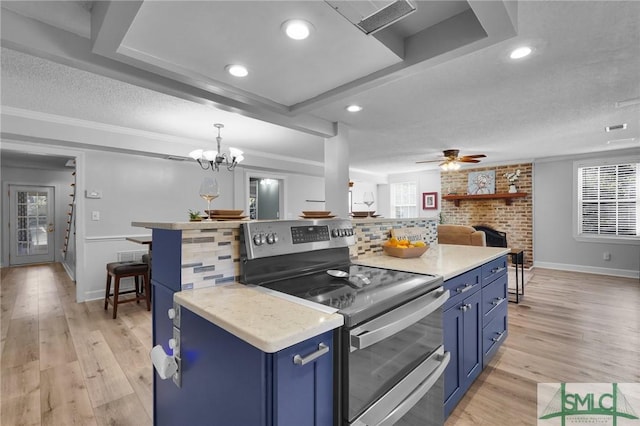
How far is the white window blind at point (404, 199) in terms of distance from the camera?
27.7 ft

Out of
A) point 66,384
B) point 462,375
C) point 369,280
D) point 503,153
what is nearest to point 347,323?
point 369,280

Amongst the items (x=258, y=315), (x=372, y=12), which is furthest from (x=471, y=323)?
(x=372, y=12)

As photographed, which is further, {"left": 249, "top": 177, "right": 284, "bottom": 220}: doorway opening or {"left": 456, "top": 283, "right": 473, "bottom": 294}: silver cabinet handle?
{"left": 249, "top": 177, "right": 284, "bottom": 220}: doorway opening

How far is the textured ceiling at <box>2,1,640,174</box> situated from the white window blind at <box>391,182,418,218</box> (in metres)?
4.03

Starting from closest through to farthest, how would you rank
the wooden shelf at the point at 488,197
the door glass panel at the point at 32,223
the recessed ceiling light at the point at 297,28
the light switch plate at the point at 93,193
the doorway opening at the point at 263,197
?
the recessed ceiling light at the point at 297,28, the light switch plate at the point at 93,193, the wooden shelf at the point at 488,197, the door glass panel at the point at 32,223, the doorway opening at the point at 263,197

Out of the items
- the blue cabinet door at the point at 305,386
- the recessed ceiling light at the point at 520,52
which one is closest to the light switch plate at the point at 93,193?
the blue cabinet door at the point at 305,386

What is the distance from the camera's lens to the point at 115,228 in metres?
4.48

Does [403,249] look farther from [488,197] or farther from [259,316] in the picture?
[488,197]

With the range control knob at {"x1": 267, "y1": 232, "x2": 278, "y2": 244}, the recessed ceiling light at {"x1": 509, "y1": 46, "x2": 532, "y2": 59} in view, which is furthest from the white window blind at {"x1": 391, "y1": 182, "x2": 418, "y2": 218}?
the range control knob at {"x1": 267, "y1": 232, "x2": 278, "y2": 244}

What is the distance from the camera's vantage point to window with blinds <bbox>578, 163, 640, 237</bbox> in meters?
5.47

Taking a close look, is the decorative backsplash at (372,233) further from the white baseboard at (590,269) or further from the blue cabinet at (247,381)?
the white baseboard at (590,269)

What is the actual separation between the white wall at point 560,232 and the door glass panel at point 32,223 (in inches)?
438

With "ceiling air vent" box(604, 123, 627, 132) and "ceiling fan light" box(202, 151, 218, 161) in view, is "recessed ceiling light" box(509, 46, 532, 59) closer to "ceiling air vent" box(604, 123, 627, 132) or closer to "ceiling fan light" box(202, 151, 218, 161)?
"ceiling air vent" box(604, 123, 627, 132)

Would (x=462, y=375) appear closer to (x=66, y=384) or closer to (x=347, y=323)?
(x=347, y=323)
